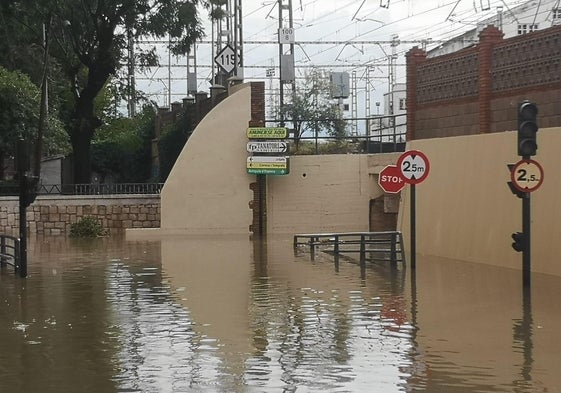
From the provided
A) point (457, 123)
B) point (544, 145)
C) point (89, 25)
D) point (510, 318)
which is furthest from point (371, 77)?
point (510, 318)

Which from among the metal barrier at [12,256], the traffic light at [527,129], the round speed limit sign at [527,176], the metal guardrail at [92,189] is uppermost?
the traffic light at [527,129]

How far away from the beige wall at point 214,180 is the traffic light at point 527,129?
20967 millimetres

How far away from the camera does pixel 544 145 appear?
63.0 feet

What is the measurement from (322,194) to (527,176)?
2070cm

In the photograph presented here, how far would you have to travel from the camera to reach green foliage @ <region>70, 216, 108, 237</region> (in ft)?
118

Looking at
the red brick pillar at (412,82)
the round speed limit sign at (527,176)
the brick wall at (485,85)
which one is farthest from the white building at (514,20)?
the round speed limit sign at (527,176)

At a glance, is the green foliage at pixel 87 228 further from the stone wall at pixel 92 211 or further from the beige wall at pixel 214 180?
the beige wall at pixel 214 180

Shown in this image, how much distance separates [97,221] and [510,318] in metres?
25.7

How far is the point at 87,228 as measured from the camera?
118 feet

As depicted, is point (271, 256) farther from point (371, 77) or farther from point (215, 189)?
point (371, 77)

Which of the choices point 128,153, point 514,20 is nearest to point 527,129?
point 514,20

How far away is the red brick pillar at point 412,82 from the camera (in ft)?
88.8

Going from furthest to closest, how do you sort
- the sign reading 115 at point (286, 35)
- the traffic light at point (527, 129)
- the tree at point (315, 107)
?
the sign reading 115 at point (286, 35), the tree at point (315, 107), the traffic light at point (527, 129)

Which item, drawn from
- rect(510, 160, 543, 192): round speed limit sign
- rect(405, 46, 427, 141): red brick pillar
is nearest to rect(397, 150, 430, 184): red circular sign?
rect(510, 160, 543, 192): round speed limit sign
